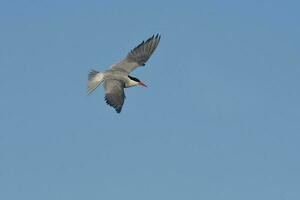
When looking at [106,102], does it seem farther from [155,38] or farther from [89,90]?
[155,38]

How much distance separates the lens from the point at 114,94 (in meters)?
37.2

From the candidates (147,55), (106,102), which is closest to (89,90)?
(106,102)

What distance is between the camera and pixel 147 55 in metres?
38.6

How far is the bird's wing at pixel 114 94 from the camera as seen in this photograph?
3697 centimetres

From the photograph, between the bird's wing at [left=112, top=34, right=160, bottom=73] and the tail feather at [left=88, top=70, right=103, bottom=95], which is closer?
the tail feather at [left=88, top=70, right=103, bottom=95]

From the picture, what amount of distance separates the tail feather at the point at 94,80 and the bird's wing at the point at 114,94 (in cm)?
35

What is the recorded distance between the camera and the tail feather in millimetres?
36625

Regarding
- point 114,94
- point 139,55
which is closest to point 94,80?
point 114,94

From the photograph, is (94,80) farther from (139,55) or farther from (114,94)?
(139,55)

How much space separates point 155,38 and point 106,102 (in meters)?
3.59

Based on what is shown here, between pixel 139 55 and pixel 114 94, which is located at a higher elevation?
pixel 139 55

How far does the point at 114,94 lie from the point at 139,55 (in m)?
2.36

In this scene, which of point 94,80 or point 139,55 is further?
point 139,55

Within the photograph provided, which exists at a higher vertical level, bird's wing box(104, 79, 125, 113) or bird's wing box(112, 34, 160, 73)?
bird's wing box(112, 34, 160, 73)
